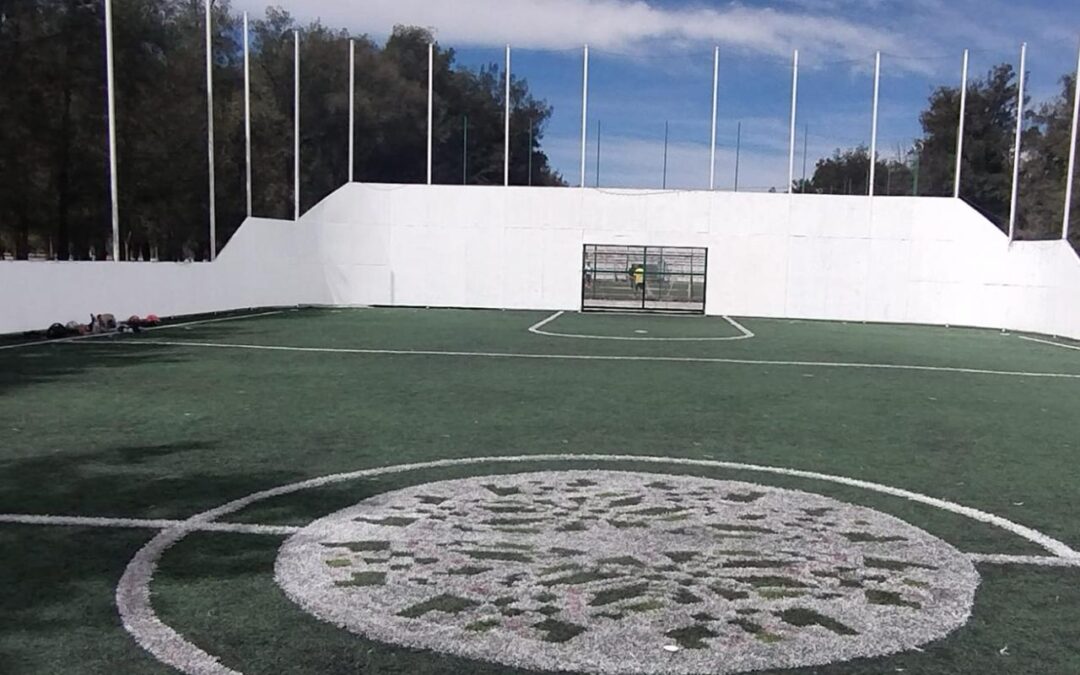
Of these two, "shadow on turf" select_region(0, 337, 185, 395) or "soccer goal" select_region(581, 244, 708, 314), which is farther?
"soccer goal" select_region(581, 244, 708, 314)

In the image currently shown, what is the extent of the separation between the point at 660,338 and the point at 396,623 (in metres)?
16.7

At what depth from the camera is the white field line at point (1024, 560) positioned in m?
4.98

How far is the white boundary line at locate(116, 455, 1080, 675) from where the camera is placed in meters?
3.61

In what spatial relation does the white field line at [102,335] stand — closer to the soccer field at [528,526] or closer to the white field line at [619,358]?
the white field line at [619,358]

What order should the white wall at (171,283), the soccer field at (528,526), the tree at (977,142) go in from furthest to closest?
the tree at (977,142) → the white wall at (171,283) → the soccer field at (528,526)

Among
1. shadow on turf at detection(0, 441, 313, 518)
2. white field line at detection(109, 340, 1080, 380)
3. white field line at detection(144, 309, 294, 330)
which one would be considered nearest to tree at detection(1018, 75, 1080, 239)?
white field line at detection(109, 340, 1080, 380)

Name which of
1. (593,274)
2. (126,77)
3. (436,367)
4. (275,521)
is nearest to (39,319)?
(436,367)

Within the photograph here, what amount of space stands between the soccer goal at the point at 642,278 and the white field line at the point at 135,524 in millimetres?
24730

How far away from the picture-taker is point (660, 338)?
66.4 ft

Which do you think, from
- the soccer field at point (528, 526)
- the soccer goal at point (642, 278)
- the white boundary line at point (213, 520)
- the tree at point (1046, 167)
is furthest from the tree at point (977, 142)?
the white boundary line at point (213, 520)

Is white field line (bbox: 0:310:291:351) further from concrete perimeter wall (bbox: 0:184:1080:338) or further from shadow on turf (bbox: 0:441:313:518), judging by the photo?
shadow on turf (bbox: 0:441:313:518)

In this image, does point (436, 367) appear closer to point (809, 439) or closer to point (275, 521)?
point (809, 439)

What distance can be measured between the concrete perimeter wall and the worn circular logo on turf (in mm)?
21869

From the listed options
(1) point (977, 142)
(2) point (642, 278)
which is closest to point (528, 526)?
(2) point (642, 278)
